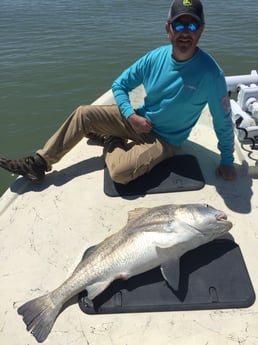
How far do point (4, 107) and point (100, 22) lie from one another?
6.63 meters

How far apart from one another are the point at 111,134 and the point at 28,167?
991 millimetres

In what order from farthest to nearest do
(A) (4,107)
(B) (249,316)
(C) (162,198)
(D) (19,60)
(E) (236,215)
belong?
(D) (19,60), (A) (4,107), (C) (162,198), (E) (236,215), (B) (249,316)

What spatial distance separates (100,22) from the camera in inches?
483

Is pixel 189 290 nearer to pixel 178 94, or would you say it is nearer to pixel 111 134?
pixel 178 94

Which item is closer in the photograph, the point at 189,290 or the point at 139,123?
the point at 189,290

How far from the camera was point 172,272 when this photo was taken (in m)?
2.61

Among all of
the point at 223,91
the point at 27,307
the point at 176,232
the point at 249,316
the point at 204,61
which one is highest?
the point at 204,61

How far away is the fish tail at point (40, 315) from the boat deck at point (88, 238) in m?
0.05

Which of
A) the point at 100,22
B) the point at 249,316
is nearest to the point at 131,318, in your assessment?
the point at 249,316

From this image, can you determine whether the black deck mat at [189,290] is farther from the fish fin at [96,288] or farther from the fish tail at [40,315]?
the fish tail at [40,315]

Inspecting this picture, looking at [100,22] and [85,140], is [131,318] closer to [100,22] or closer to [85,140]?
[85,140]

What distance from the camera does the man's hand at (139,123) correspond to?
363cm

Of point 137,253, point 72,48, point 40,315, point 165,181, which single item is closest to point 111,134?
point 165,181

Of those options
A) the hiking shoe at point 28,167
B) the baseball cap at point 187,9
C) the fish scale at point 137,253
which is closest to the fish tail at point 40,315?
the fish scale at point 137,253
